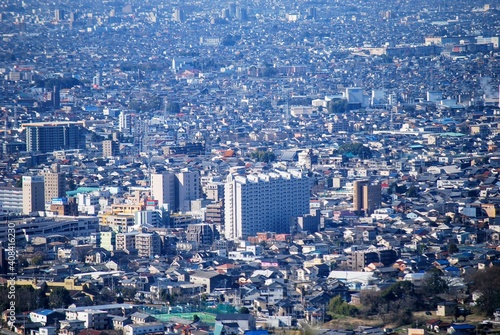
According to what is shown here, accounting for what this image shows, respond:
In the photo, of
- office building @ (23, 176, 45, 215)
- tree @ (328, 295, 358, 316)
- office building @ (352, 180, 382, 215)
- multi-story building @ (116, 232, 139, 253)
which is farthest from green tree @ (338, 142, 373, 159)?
tree @ (328, 295, 358, 316)

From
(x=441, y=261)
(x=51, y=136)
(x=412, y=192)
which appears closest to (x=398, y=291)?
(x=441, y=261)

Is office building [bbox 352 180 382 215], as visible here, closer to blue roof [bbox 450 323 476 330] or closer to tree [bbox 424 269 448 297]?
tree [bbox 424 269 448 297]

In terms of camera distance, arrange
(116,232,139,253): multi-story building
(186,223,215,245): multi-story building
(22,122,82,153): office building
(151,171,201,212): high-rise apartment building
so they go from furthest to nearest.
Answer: (22,122,82,153): office building
(151,171,201,212): high-rise apartment building
(186,223,215,245): multi-story building
(116,232,139,253): multi-story building

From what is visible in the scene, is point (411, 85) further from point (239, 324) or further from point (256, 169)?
point (239, 324)

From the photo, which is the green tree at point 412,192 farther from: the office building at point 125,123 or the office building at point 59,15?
the office building at point 59,15

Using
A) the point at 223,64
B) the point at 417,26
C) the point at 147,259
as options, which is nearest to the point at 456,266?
the point at 147,259

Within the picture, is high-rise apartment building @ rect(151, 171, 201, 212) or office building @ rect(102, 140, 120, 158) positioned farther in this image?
office building @ rect(102, 140, 120, 158)

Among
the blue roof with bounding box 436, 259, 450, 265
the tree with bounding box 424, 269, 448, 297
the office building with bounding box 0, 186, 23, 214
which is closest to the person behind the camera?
the tree with bounding box 424, 269, 448, 297

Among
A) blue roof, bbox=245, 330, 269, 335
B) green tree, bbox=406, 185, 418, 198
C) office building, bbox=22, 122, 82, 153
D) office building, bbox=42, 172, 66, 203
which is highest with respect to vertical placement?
office building, bbox=22, 122, 82, 153

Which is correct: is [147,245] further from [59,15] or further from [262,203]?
[59,15]
